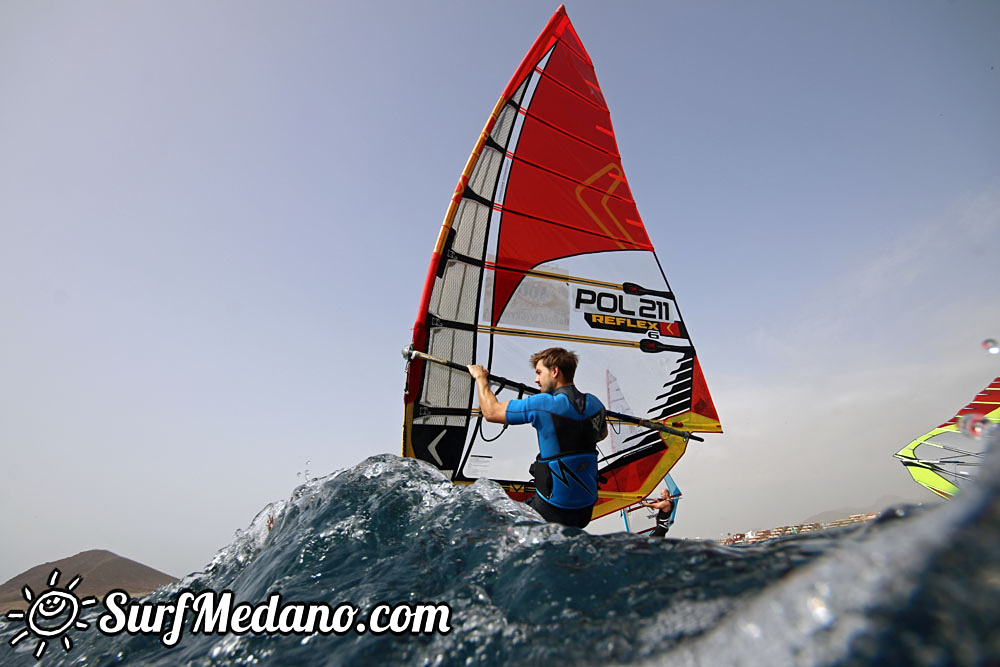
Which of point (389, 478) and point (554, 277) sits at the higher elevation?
point (554, 277)

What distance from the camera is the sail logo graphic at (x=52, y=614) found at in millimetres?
2518

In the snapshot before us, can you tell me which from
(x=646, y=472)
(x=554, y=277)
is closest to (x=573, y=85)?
(x=554, y=277)

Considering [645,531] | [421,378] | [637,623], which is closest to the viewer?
[637,623]

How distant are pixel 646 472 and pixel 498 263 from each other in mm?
2987

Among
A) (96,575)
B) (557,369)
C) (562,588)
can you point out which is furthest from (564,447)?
(96,575)

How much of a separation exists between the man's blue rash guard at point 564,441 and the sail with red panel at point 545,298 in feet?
5.86

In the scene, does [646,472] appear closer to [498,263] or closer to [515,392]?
[515,392]

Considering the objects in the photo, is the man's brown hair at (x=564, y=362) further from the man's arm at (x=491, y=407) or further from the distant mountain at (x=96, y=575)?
the distant mountain at (x=96, y=575)

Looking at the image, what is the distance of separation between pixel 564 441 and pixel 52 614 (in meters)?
3.07

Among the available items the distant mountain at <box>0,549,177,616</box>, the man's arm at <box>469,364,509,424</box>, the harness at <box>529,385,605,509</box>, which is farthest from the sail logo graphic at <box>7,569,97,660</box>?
the distant mountain at <box>0,549,177,616</box>

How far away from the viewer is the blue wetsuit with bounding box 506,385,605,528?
126 inches

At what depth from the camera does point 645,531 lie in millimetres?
5477

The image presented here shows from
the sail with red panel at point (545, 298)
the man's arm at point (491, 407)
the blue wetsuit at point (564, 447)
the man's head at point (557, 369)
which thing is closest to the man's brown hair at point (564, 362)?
the man's head at point (557, 369)

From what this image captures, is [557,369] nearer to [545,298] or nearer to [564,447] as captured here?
[564,447]
